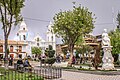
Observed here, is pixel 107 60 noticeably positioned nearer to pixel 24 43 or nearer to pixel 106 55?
pixel 106 55

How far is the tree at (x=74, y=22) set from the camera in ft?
106

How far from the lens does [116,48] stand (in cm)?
4209

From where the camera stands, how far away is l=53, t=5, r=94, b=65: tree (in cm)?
3241

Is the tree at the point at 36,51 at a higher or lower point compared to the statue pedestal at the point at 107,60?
higher

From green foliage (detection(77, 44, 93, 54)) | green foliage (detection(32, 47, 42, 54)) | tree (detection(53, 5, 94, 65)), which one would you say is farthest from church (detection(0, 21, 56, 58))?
tree (detection(53, 5, 94, 65))

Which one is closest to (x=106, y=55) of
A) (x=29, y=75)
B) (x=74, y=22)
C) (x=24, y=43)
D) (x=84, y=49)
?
(x=74, y=22)

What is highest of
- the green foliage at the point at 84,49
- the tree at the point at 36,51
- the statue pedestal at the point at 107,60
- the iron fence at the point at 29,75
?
the tree at the point at 36,51

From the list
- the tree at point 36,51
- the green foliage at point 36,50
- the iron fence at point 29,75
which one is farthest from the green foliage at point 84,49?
the green foliage at point 36,50

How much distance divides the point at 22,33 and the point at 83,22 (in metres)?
78.0

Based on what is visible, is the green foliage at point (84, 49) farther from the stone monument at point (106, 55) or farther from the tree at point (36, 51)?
the tree at point (36, 51)

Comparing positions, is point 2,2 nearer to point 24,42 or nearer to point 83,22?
point 83,22

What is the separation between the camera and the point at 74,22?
32375mm

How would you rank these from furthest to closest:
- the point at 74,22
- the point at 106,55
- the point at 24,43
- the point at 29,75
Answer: the point at 24,43
the point at 74,22
the point at 106,55
the point at 29,75

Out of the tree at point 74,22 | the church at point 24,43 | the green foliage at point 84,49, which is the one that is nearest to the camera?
the tree at point 74,22
